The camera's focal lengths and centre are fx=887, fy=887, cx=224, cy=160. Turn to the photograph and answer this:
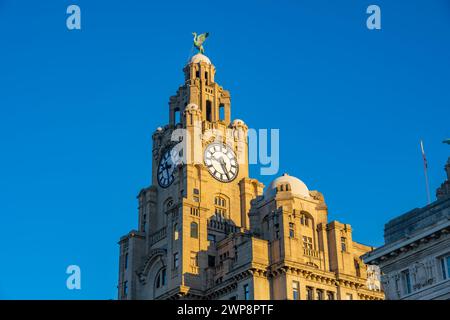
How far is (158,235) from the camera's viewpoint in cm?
11406

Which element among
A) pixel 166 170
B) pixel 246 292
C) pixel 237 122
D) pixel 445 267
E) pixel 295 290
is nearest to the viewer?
pixel 445 267

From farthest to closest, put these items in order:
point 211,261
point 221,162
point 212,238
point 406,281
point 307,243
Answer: point 221,162 < point 212,238 < point 211,261 < point 307,243 < point 406,281

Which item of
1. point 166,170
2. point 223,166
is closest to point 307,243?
point 223,166

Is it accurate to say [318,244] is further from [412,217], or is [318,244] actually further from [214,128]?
[412,217]

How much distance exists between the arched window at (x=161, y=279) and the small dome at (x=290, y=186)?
15796mm

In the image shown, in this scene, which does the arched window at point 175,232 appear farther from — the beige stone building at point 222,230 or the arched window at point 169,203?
the arched window at point 169,203

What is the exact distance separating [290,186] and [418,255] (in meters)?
40.8

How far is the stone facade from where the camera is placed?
209 ft

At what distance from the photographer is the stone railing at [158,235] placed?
11275cm

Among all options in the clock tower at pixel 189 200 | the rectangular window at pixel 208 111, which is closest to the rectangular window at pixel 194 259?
the clock tower at pixel 189 200

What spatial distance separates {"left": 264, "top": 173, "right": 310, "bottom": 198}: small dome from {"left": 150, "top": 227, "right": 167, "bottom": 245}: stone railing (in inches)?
559

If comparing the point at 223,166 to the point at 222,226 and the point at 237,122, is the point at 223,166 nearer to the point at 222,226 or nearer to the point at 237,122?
the point at 237,122
